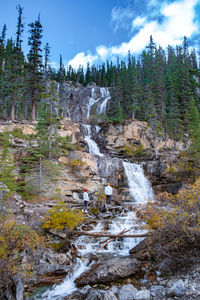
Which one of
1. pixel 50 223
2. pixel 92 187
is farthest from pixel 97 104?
pixel 50 223

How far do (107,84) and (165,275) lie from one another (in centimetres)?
6925

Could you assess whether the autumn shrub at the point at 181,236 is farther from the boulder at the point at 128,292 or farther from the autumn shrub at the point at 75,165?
the autumn shrub at the point at 75,165

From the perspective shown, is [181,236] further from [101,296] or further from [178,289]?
[101,296]

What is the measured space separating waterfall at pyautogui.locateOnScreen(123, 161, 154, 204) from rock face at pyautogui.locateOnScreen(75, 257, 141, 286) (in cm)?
1607

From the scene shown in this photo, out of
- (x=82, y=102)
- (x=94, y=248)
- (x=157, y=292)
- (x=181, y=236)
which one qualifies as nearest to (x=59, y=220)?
(x=94, y=248)

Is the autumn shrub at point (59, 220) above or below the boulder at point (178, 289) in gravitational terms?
above

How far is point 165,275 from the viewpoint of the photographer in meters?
7.97

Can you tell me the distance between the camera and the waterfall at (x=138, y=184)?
2559 cm

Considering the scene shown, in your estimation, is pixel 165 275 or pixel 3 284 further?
pixel 165 275

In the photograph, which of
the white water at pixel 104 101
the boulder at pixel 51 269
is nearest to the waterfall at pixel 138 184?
the boulder at pixel 51 269

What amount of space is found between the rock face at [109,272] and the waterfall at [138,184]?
16074 millimetres

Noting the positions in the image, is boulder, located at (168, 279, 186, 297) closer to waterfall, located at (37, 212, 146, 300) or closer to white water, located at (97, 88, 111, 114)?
waterfall, located at (37, 212, 146, 300)

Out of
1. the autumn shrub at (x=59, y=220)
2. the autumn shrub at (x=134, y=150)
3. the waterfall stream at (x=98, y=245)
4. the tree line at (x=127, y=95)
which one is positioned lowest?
the waterfall stream at (x=98, y=245)

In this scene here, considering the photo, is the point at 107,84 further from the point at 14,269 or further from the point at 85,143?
the point at 14,269
